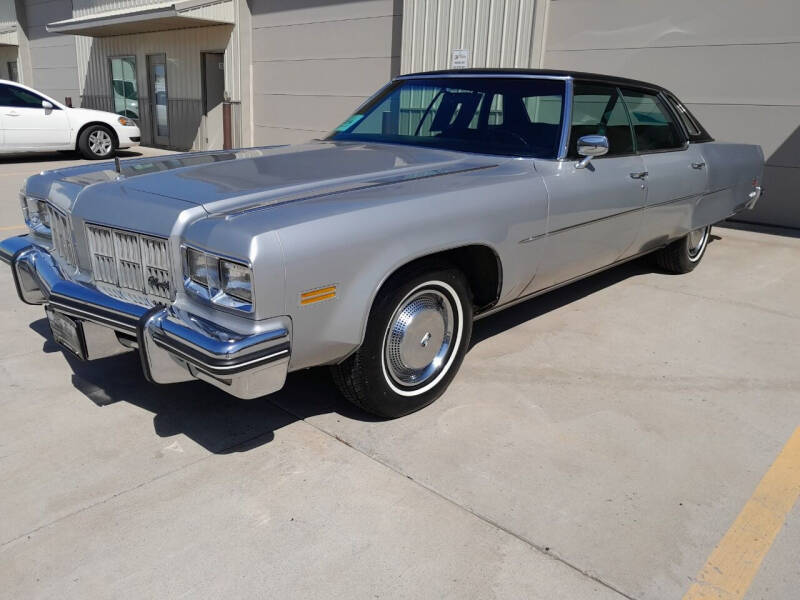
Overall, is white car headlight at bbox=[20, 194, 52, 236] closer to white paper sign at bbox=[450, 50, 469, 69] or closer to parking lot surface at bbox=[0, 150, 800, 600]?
parking lot surface at bbox=[0, 150, 800, 600]

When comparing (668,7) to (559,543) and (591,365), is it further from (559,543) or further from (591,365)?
(559,543)

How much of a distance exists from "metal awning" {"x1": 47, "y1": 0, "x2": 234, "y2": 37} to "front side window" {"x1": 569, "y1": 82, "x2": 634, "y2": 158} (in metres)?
10.5

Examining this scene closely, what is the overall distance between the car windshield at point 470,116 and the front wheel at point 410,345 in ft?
3.67

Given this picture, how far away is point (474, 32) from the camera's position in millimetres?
9977

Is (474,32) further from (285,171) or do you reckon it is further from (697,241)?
(285,171)

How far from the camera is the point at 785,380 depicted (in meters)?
3.89

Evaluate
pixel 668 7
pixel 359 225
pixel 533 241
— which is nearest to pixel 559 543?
pixel 359 225

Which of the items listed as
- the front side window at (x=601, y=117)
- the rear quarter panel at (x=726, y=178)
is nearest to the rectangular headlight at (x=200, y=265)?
the front side window at (x=601, y=117)

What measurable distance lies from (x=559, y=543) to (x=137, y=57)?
17.3 meters

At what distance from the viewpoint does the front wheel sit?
296 cm

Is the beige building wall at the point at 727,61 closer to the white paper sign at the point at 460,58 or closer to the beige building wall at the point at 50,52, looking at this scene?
the white paper sign at the point at 460,58

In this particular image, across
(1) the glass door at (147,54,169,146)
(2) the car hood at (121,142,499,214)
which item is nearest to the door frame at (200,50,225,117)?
(1) the glass door at (147,54,169,146)

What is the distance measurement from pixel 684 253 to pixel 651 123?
4.68 feet

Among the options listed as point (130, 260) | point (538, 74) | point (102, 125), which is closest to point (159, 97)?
point (102, 125)
